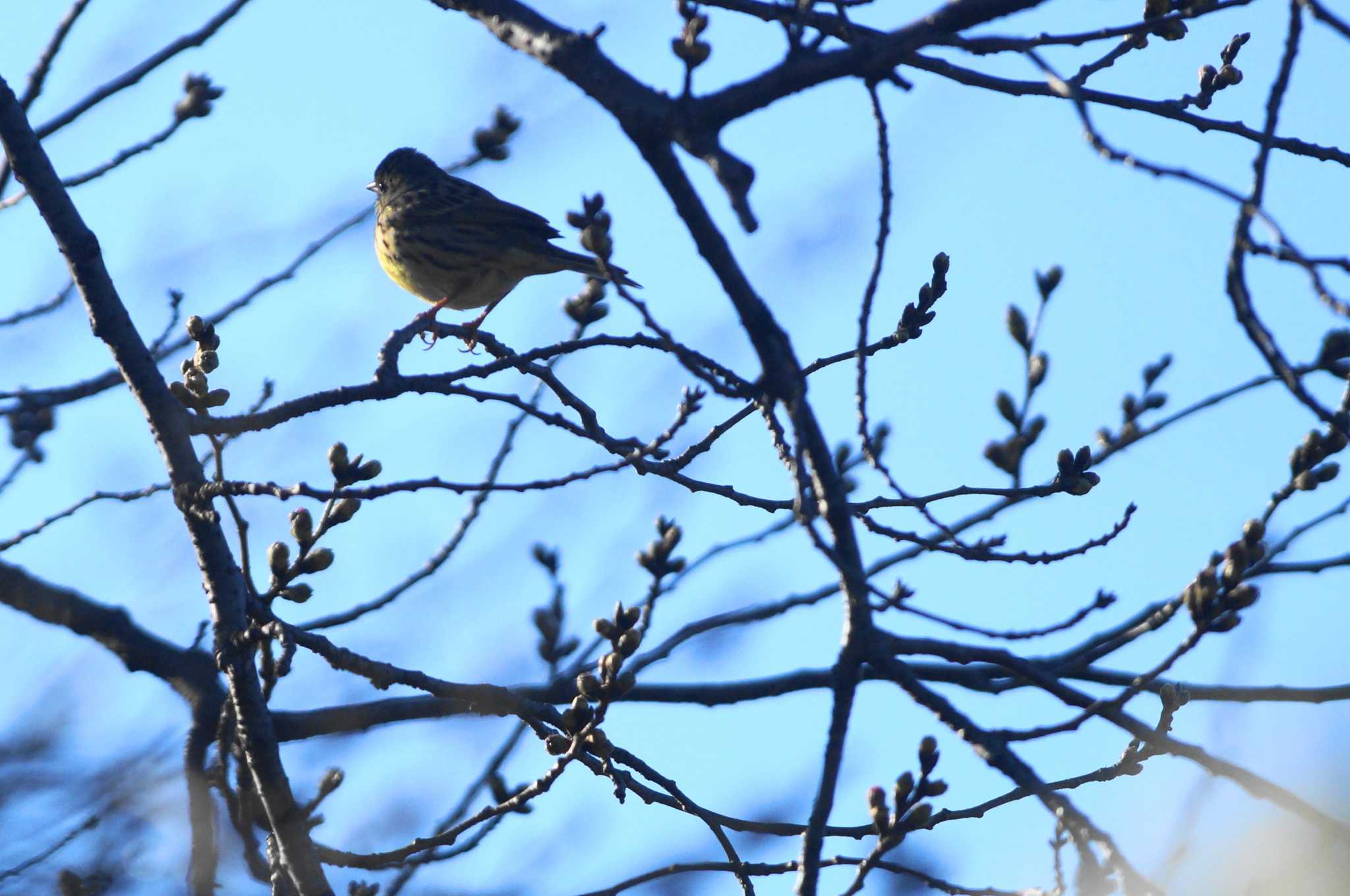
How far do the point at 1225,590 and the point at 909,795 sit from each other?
33.7 inches

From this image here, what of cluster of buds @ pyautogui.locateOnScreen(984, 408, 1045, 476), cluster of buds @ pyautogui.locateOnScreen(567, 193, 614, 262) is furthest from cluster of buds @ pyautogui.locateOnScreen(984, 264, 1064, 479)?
cluster of buds @ pyautogui.locateOnScreen(567, 193, 614, 262)

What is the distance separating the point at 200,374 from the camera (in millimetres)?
3920

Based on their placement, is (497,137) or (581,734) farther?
(497,137)

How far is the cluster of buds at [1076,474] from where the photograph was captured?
13.3 feet

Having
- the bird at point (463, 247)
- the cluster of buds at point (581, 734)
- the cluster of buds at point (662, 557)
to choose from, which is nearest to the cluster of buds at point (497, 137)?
the bird at point (463, 247)

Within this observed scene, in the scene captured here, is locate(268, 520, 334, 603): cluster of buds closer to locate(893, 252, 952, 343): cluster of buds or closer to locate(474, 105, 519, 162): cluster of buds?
locate(893, 252, 952, 343): cluster of buds

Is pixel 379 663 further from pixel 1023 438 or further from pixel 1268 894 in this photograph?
pixel 1023 438

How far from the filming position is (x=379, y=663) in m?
3.64

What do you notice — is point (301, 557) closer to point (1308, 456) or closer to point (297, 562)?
point (297, 562)

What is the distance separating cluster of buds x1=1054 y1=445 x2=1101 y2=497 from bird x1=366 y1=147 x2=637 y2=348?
119 inches

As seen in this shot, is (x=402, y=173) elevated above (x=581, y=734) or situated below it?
above

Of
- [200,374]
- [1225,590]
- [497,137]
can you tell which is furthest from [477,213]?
[1225,590]

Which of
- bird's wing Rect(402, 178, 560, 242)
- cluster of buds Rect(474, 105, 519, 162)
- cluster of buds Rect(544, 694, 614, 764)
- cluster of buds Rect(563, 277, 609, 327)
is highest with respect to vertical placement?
bird's wing Rect(402, 178, 560, 242)

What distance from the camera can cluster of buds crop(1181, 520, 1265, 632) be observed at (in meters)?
3.05
